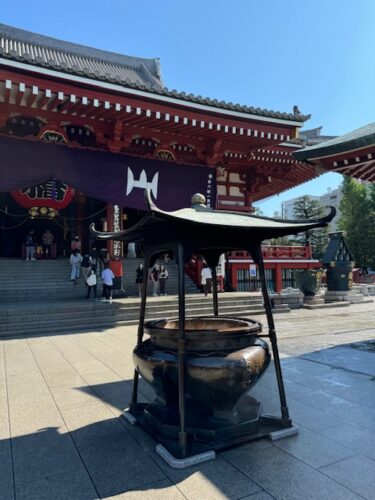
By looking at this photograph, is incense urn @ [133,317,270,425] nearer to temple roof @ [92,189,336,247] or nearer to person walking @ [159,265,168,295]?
temple roof @ [92,189,336,247]

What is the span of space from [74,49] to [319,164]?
21361 mm

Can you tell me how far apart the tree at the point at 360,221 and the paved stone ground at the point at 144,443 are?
3093 cm

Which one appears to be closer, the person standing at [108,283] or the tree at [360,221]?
the person standing at [108,283]

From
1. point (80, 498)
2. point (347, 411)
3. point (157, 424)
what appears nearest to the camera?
point (80, 498)

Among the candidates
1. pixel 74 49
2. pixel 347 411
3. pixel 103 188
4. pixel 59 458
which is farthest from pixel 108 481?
pixel 74 49

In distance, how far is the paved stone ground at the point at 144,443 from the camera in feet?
8.54

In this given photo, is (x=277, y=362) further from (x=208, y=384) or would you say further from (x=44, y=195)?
(x=44, y=195)

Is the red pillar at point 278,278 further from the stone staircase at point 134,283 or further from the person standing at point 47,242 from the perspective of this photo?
the person standing at point 47,242

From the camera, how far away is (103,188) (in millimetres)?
11078

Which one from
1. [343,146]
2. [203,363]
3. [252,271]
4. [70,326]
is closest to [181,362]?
[203,363]

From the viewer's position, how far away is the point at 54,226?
1992 cm

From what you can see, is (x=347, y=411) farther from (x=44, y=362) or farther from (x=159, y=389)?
(x=44, y=362)

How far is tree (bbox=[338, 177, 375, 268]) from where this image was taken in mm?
34031

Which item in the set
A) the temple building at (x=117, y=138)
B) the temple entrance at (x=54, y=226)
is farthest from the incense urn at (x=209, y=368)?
the temple entrance at (x=54, y=226)
